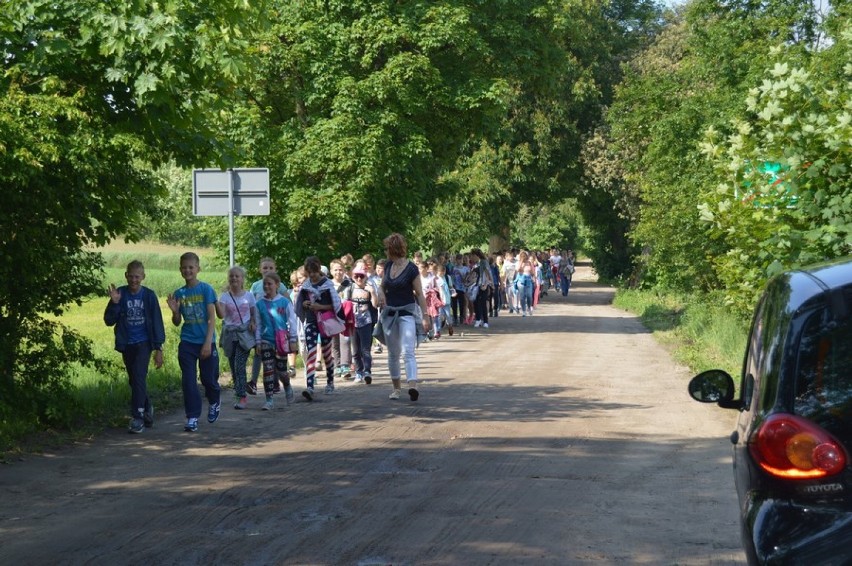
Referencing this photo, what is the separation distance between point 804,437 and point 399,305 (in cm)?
1050

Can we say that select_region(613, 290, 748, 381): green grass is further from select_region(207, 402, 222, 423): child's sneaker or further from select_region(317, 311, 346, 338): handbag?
select_region(207, 402, 222, 423): child's sneaker

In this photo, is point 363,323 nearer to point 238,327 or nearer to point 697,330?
point 238,327

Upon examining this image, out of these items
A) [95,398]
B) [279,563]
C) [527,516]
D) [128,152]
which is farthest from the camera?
[95,398]

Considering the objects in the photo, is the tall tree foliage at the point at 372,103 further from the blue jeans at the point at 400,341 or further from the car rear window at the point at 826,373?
the car rear window at the point at 826,373

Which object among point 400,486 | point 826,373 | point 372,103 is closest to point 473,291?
point 372,103

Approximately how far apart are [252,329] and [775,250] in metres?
5.84

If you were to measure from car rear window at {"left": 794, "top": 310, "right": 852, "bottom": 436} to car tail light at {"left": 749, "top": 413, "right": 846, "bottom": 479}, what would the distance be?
0.04 metres

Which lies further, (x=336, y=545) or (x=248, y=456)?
(x=248, y=456)

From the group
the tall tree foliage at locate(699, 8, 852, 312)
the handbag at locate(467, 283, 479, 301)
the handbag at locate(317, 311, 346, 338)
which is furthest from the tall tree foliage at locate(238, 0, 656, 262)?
the tall tree foliage at locate(699, 8, 852, 312)

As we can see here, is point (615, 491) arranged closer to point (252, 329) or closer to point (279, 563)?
point (279, 563)

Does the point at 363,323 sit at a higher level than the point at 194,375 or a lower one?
higher

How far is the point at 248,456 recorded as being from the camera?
10.5 metres

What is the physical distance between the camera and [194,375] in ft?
40.4

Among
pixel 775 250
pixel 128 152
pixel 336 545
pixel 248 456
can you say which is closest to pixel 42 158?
pixel 128 152
